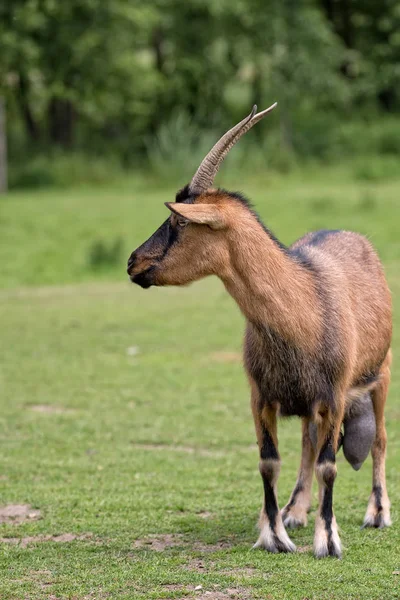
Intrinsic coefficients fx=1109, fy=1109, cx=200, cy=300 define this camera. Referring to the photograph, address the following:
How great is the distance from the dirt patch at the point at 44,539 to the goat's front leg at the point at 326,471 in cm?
141

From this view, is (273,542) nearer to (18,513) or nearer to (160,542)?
(160,542)

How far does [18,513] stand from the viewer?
715 cm

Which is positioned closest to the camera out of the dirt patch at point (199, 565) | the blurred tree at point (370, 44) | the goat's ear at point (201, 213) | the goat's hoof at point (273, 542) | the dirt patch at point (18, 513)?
the goat's ear at point (201, 213)

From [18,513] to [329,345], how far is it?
2416 millimetres

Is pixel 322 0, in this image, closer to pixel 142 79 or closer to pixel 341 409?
pixel 142 79

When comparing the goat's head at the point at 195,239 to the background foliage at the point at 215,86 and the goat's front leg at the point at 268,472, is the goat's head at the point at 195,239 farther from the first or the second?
the background foliage at the point at 215,86

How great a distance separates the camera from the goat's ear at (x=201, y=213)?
573cm

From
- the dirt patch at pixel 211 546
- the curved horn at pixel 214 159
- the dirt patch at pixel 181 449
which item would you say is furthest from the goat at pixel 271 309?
the dirt patch at pixel 181 449

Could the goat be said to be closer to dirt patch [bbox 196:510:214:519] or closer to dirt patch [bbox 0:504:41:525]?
dirt patch [bbox 196:510:214:519]

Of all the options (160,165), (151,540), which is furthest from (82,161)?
(151,540)

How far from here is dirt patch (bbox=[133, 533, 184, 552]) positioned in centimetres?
637

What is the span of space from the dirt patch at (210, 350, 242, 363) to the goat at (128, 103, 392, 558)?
5.92m

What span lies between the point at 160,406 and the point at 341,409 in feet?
14.0

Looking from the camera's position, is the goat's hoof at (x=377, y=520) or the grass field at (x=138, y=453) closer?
the grass field at (x=138, y=453)
